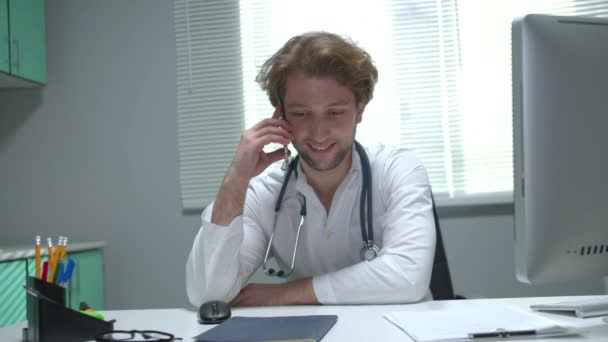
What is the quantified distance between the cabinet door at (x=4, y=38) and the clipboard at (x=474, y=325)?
98.9 inches

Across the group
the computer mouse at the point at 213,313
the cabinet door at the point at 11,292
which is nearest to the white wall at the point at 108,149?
the cabinet door at the point at 11,292

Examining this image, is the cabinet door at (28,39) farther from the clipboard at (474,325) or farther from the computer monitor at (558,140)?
the computer monitor at (558,140)

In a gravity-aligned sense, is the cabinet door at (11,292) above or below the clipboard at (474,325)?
below

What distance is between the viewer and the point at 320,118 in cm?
169

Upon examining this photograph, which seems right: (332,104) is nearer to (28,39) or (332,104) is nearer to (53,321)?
(53,321)

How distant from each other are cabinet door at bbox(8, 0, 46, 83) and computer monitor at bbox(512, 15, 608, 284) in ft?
9.15

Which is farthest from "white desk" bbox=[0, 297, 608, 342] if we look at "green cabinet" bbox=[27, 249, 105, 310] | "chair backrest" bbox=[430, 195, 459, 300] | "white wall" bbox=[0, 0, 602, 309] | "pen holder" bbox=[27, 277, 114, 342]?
"white wall" bbox=[0, 0, 602, 309]

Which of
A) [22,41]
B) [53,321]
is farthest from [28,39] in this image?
[53,321]

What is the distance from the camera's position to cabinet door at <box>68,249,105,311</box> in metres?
2.67

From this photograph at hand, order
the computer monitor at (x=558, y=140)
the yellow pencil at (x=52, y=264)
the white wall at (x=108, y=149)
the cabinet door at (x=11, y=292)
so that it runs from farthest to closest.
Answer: the white wall at (x=108, y=149) < the cabinet door at (x=11, y=292) < the yellow pencil at (x=52, y=264) < the computer monitor at (x=558, y=140)

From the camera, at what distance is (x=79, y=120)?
3.22 m

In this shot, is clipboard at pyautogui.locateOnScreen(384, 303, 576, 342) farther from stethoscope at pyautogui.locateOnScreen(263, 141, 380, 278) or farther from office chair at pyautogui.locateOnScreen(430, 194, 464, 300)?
office chair at pyautogui.locateOnScreen(430, 194, 464, 300)

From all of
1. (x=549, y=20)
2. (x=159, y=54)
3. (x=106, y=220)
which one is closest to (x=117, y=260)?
(x=106, y=220)

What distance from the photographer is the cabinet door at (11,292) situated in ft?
7.30
